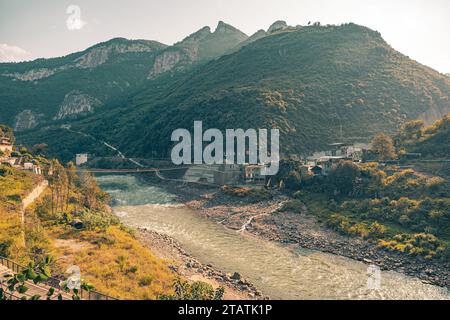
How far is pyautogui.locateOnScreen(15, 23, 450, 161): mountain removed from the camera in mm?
108713

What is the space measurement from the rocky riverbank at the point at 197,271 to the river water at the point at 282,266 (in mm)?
1371

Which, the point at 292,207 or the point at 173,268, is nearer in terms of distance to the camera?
the point at 173,268

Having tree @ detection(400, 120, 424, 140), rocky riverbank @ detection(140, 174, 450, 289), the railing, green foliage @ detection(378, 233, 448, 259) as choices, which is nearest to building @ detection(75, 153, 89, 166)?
rocky riverbank @ detection(140, 174, 450, 289)

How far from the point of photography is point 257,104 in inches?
4441

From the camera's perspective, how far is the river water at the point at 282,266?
116ft

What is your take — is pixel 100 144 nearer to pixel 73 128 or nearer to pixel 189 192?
pixel 73 128

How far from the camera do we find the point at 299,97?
11856 cm

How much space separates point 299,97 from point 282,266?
282ft

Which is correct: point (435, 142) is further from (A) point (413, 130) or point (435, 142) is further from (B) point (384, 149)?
(B) point (384, 149)

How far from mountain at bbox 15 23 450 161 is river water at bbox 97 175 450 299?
149 ft

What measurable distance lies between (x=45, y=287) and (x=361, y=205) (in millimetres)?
48767

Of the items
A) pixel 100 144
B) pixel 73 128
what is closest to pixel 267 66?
pixel 100 144

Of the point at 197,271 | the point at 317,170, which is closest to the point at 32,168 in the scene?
the point at 197,271

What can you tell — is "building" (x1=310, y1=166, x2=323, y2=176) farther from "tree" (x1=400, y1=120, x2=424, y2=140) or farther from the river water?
the river water
